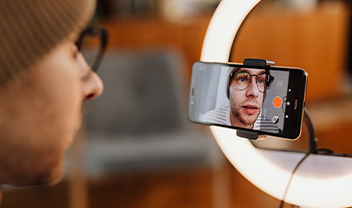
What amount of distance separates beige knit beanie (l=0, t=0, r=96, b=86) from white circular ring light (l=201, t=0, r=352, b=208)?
16 centimetres

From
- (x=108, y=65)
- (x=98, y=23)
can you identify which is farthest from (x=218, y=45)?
(x=98, y=23)

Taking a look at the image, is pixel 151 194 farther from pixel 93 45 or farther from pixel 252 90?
pixel 252 90

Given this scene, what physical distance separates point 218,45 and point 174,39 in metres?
1.84

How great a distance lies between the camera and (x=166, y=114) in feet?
5.06

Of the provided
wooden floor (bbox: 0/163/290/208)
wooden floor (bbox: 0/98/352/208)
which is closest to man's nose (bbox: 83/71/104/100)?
wooden floor (bbox: 0/98/352/208)

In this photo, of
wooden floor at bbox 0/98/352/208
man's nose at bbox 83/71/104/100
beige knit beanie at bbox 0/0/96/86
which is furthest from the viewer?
wooden floor at bbox 0/98/352/208

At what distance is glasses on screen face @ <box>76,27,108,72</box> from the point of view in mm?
415

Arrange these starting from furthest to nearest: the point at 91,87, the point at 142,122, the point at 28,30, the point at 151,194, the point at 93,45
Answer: the point at 93,45, the point at 151,194, the point at 142,122, the point at 91,87, the point at 28,30

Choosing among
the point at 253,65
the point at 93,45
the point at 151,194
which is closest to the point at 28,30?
the point at 253,65

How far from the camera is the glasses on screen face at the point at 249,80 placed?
341mm

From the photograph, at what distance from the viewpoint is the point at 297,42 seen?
260 cm

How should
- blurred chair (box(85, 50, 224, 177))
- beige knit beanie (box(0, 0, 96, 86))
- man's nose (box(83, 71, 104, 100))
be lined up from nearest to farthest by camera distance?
beige knit beanie (box(0, 0, 96, 86)), man's nose (box(83, 71, 104, 100)), blurred chair (box(85, 50, 224, 177))

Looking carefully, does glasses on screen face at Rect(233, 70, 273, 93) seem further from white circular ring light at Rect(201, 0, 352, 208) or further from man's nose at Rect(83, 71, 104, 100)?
man's nose at Rect(83, 71, 104, 100)

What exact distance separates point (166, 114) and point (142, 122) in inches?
4.7
